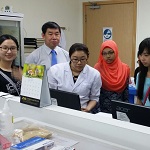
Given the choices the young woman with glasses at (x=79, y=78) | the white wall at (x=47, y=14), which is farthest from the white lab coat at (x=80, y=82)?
the white wall at (x=47, y=14)

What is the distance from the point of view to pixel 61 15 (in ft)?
14.4

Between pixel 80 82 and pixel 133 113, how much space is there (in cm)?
100

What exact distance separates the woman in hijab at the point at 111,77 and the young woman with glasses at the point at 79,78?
228mm

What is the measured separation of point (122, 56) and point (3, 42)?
2819 millimetres

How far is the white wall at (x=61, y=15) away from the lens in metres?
3.80

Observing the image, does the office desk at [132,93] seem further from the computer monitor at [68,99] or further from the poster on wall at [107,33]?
the poster on wall at [107,33]

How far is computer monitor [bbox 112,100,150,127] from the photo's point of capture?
3.30ft

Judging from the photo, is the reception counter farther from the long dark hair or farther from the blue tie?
the blue tie

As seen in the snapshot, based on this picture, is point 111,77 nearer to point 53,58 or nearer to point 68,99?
point 53,58

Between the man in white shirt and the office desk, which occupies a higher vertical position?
the man in white shirt

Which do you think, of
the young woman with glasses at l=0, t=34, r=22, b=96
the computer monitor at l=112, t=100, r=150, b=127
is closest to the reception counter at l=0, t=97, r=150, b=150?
the computer monitor at l=112, t=100, r=150, b=127

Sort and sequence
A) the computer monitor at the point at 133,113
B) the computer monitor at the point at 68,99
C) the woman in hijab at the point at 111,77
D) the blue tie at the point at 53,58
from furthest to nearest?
the blue tie at the point at 53,58 < the woman in hijab at the point at 111,77 < the computer monitor at the point at 68,99 < the computer monitor at the point at 133,113

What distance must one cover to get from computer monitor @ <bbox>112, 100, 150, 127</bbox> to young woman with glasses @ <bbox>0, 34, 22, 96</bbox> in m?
0.92

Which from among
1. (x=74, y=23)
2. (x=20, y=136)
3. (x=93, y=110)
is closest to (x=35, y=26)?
(x=74, y=23)
